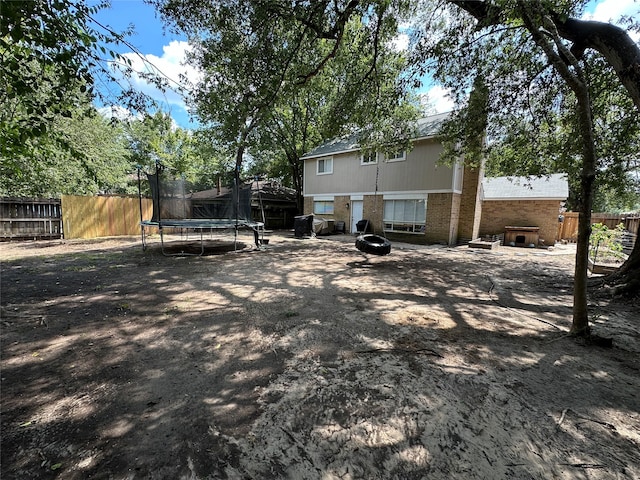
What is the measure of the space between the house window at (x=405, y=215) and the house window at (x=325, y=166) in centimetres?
460

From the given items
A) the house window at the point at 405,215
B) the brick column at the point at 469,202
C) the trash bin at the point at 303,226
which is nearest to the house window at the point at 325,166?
the trash bin at the point at 303,226

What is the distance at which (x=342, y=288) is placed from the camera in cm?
562

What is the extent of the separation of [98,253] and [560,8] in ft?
40.9

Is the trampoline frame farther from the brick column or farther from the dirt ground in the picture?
the brick column

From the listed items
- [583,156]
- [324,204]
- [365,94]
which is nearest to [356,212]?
[324,204]

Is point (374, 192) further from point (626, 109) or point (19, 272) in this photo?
point (19, 272)

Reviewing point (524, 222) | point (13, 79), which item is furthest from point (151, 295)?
point (524, 222)

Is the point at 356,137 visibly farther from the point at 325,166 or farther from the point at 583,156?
the point at 583,156

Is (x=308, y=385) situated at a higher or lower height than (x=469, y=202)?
lower

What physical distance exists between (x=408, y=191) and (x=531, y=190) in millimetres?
6625

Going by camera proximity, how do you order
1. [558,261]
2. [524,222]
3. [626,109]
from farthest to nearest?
1. [524,222]
2. [558,261]
3. [626,109]

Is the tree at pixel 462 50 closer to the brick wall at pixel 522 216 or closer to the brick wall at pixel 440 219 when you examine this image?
the brick wall at pixel 440 219

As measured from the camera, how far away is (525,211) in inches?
574

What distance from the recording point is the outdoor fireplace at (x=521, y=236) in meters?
13.9
